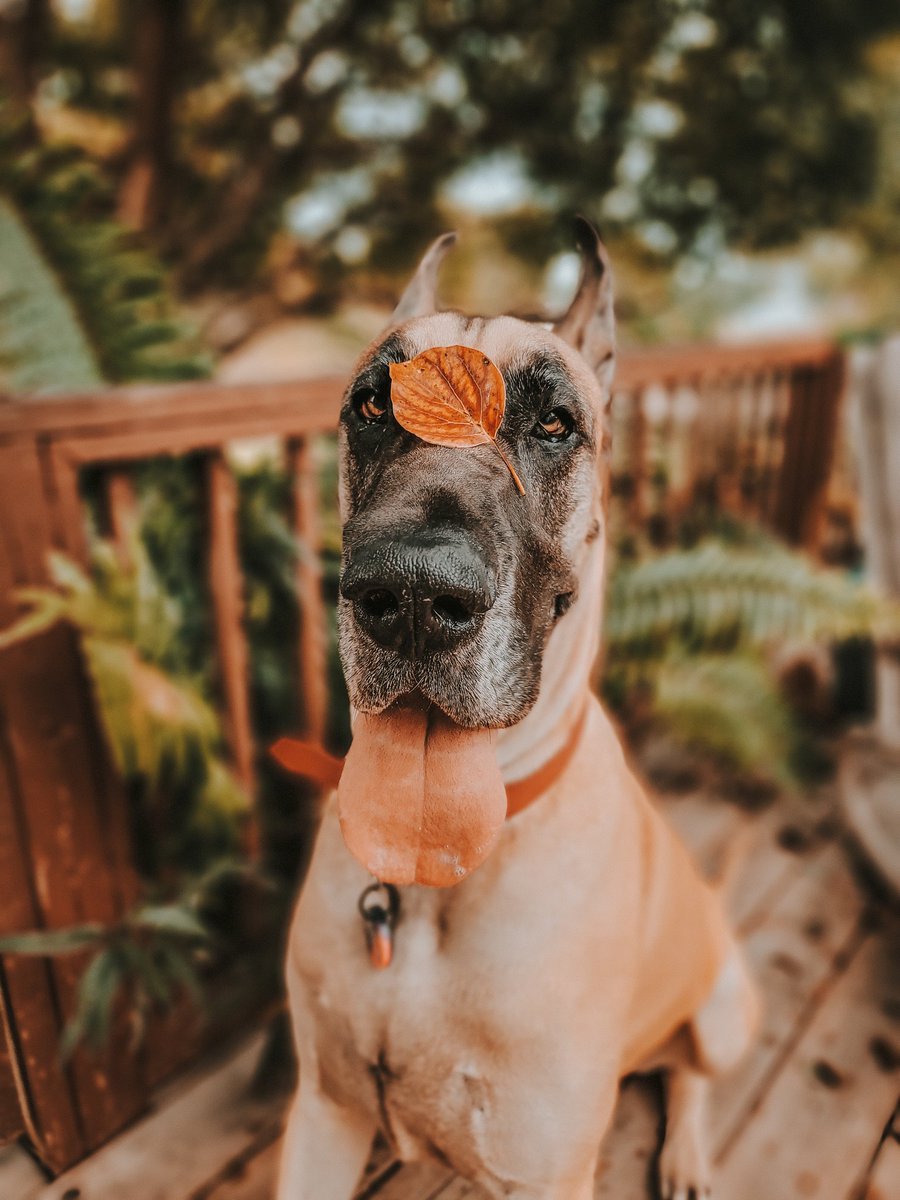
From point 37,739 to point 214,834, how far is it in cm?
55

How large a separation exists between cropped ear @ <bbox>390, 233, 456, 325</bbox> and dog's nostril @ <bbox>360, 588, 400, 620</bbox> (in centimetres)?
51

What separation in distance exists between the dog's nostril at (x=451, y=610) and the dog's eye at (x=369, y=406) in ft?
1.17

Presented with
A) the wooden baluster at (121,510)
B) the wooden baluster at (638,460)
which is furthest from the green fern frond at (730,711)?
the wooden baluster at (121,510)

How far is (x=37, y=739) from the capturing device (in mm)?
1635

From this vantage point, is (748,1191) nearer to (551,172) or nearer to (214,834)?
(214,834)

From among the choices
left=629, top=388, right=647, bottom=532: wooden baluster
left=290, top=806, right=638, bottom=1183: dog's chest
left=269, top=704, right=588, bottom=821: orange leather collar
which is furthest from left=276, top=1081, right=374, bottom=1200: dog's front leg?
left=629, top=388, right=647, bottom=532: wooden baluster

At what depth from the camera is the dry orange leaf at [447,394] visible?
0.98 m

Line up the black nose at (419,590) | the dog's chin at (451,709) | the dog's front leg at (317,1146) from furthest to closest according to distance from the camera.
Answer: the dog's front leg at (317,1146) < the dog's chin at (451,709) < the black nose at (419,590)

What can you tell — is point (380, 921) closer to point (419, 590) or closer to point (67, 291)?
point (419, 590)

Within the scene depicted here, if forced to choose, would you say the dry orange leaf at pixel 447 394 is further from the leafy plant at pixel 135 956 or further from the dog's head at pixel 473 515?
the leafy plant at pixel 135 956

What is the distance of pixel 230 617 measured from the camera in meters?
2.08

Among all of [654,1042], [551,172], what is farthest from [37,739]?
[551,172]

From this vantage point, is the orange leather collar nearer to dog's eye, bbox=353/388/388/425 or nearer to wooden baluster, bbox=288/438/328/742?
dog's eye, bbox=353/388/388/425

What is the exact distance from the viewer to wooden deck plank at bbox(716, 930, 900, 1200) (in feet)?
5.49
